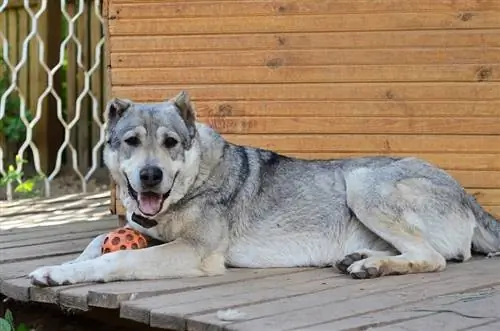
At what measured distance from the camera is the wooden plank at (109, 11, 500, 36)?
4.83m

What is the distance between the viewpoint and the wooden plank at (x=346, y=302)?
3.03 m

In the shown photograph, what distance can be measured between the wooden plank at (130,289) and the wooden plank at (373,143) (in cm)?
120

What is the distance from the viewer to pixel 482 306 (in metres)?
3.30

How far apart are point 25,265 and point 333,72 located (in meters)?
1.95

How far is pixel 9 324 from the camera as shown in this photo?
3.67 m

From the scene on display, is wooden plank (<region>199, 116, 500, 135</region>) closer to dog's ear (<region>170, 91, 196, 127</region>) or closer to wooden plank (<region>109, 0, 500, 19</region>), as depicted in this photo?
wooden plank (<region>109, 0, 500, 19</region>)

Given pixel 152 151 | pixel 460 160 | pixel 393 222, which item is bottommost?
pixel 393 222

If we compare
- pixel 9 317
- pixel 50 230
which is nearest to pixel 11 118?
pixel 50 230

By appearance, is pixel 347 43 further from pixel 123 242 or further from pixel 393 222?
pixel 123 242

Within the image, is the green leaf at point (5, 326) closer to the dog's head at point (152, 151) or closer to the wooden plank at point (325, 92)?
the dog's head at point (152, 151)

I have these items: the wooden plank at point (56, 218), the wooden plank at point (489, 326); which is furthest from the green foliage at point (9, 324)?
the wooden plank at point (489, 326)

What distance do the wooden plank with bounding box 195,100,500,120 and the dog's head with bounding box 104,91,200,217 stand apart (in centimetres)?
95

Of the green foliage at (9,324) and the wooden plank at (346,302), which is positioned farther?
the green foliage at (9,324)

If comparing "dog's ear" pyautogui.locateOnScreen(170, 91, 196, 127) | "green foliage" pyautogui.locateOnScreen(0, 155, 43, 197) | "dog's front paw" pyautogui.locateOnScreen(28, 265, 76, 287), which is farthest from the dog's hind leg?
"green foliage" pyautogui.locateOnScreen(0, 155, 43, 197)
